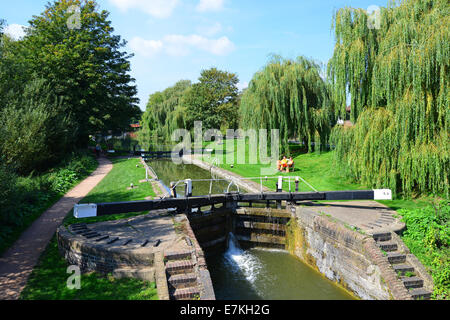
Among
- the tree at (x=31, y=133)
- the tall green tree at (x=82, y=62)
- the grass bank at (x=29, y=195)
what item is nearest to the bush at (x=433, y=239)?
the grass bank at (x=29, y=195)

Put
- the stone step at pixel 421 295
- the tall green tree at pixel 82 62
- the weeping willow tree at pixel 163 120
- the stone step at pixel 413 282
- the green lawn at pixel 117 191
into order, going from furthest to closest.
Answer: the weeping willow tree at pixel 163 120, the tall green tree at pixel 82 62, the green lawn at pixel 117 191, the stone step at pixel 413 282, the stone step at pixel 421 295

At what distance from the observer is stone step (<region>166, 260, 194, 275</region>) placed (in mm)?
6938

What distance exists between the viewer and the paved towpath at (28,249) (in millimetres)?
6574

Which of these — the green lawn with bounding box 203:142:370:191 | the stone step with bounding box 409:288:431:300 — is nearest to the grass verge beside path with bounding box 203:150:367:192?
the green lawn with bounding box 203:142:370:191

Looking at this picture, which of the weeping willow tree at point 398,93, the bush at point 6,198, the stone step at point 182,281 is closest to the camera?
the stone step at point 182,281

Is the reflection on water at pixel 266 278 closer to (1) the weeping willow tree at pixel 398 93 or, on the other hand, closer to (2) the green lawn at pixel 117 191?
(2) the green lawn at pixel 117 191

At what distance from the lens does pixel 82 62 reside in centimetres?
2552

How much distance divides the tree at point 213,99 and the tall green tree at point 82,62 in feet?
27.7

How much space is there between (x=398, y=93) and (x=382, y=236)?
5.80 m

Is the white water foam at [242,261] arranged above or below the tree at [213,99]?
below

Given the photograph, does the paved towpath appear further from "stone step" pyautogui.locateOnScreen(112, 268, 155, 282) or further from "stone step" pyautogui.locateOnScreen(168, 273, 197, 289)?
"stone step" pyautogui.locateOnScreen(168, 273, 197, 289)

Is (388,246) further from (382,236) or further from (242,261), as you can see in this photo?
(242,261)

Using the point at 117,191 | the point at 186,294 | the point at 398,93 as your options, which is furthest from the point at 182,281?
the point at 398,93

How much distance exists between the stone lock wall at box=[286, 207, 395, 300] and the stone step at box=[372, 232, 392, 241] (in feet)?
1.16
